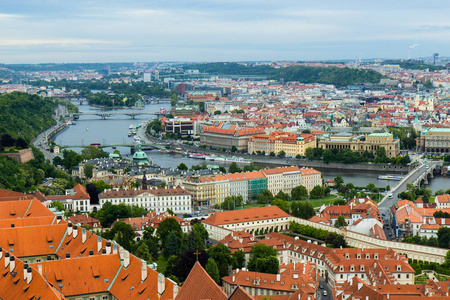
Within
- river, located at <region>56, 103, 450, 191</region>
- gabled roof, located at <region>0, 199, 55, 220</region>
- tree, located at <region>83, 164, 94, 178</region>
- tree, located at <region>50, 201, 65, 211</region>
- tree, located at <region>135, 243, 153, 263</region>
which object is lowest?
river, located at <region>56, 103, 450, 191</region>

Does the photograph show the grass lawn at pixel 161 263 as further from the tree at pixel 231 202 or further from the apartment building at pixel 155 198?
the tree at pixel 231 202

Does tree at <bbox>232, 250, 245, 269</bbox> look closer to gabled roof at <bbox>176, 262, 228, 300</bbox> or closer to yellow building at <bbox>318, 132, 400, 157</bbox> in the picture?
gabled roof at <bbox>176, 262, 228, 300</bbox>

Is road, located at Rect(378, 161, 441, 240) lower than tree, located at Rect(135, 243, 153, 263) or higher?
lower

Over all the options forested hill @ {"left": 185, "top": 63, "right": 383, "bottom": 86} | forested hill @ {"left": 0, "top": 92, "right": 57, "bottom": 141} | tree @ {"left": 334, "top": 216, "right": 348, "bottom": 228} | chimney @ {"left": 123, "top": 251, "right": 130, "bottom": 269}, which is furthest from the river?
forested hill @ {"left": 185, "top": 63, "right": 383, "bottom": 86}

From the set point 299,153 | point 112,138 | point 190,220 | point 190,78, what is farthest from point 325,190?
point 190,78

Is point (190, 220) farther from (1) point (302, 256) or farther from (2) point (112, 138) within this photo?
(2) point (112, 138)

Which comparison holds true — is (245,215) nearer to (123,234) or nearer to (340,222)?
(340,222)
